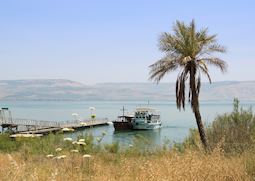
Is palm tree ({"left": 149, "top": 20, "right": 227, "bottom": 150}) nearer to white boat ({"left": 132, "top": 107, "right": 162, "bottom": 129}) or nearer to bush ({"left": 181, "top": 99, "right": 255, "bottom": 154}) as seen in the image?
bush ({"left": 181, "top": 99, "right": 255, "bottom": 154})

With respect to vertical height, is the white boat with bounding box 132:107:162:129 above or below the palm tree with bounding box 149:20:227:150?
below

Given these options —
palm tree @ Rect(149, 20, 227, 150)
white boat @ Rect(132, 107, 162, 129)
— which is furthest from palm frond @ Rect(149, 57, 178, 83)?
white boat @ Rect(132, 107, 162, 129)

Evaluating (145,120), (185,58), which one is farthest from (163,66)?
(145,120)

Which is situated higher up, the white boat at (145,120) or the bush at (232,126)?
the bush at (232,126)

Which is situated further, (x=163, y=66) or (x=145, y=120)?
(x=145, y=120)

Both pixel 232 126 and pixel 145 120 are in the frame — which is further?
pixel 145 120

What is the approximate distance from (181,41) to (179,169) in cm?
1975

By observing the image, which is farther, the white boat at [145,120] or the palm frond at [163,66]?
the white boat at [145,120]

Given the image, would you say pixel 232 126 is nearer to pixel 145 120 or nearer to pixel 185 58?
pixel 185 58

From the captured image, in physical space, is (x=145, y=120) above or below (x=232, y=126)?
below

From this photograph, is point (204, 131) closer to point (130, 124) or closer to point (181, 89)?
point (181, 89)

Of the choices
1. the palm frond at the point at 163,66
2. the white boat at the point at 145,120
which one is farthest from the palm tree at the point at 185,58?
the white boat at the point at 145,120

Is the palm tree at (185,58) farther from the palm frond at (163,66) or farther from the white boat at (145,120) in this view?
the white boat at (145,120)

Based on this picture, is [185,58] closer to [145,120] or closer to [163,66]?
[163,66]
